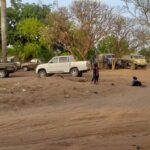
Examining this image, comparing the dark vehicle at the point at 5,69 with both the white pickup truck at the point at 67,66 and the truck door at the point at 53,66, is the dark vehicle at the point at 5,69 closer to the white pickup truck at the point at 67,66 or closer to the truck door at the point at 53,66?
the white pickup truck at the point at 67,66

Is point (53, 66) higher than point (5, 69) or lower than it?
higher

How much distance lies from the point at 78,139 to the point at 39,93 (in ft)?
40.5

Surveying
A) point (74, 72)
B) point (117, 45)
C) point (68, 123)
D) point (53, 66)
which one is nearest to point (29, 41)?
point (117, 45)

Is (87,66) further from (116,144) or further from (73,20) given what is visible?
(116,144)

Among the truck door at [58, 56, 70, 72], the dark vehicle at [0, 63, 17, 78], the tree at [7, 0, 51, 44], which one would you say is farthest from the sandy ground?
the tree at [7, 0, 51, 44]

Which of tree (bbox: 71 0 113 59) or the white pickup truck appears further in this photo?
tree (bbox: 71 0 113 59)

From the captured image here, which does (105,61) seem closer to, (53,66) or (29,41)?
(29,41)

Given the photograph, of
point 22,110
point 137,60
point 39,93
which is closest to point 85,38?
point 137,60

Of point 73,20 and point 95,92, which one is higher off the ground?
point 73,20

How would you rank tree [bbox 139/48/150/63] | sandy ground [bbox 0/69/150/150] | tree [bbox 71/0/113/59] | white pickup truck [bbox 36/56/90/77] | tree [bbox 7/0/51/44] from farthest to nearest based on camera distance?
tree [bbox 139/48/150/63]
tree [bbox 7/0/51/44]
tree [bbox 71/0/113/59]
white pickup truck [bbox 36/56/90/77]
sandy ground [bbox 0/69/150/150]

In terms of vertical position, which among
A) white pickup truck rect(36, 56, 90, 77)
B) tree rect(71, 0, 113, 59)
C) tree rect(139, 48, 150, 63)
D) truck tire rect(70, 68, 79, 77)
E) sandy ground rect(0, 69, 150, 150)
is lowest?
sandy ground rect(0, 69, 150, 150)

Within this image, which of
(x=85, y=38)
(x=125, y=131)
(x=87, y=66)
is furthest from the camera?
(x=85, y=38)

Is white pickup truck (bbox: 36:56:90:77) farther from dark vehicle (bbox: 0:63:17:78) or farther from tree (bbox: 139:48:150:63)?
tree (bbox: 139:48:150:63)

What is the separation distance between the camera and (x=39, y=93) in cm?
2398
